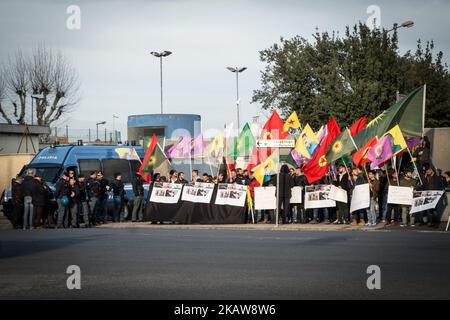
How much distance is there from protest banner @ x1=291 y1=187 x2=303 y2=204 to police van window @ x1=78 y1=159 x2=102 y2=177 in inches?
293

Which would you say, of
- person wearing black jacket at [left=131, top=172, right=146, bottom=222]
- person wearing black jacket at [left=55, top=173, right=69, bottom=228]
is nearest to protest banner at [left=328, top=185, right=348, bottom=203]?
person wearing black jacket at [left=131, top=172, right=146, bottom=222]

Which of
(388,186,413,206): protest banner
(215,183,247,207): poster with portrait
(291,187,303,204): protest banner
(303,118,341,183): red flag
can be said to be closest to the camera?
(388,186,413,206): protest banner

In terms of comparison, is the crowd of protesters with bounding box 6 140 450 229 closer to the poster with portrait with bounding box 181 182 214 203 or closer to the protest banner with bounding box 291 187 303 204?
the protest banner with bounding box 291 187 303 204

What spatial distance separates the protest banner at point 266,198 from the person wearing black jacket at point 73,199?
18.9ft

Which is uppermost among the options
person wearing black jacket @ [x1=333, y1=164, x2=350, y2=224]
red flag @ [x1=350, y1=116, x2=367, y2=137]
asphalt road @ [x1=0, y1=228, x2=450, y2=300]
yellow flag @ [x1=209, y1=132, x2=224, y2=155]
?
red flag @ [x1=350, y1=116, x2=367, y2=137]

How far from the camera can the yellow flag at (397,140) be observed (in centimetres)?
2692

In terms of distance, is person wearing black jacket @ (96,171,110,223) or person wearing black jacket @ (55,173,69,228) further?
person wearing black jacket @ (96,171,110,223)

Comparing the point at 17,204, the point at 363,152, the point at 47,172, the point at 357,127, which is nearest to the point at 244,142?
the point at 357,127

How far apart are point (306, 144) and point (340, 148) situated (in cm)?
288

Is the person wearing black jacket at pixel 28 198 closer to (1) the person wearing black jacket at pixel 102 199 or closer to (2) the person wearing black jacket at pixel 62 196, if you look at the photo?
(2) the person wearing black jacket at pixel 62 196

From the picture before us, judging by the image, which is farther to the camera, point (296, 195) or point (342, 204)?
point (296, 195)

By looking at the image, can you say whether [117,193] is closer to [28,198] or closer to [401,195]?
[28,198]

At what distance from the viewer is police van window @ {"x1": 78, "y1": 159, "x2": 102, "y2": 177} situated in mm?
31922

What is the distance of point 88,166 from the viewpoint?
1266 inches
